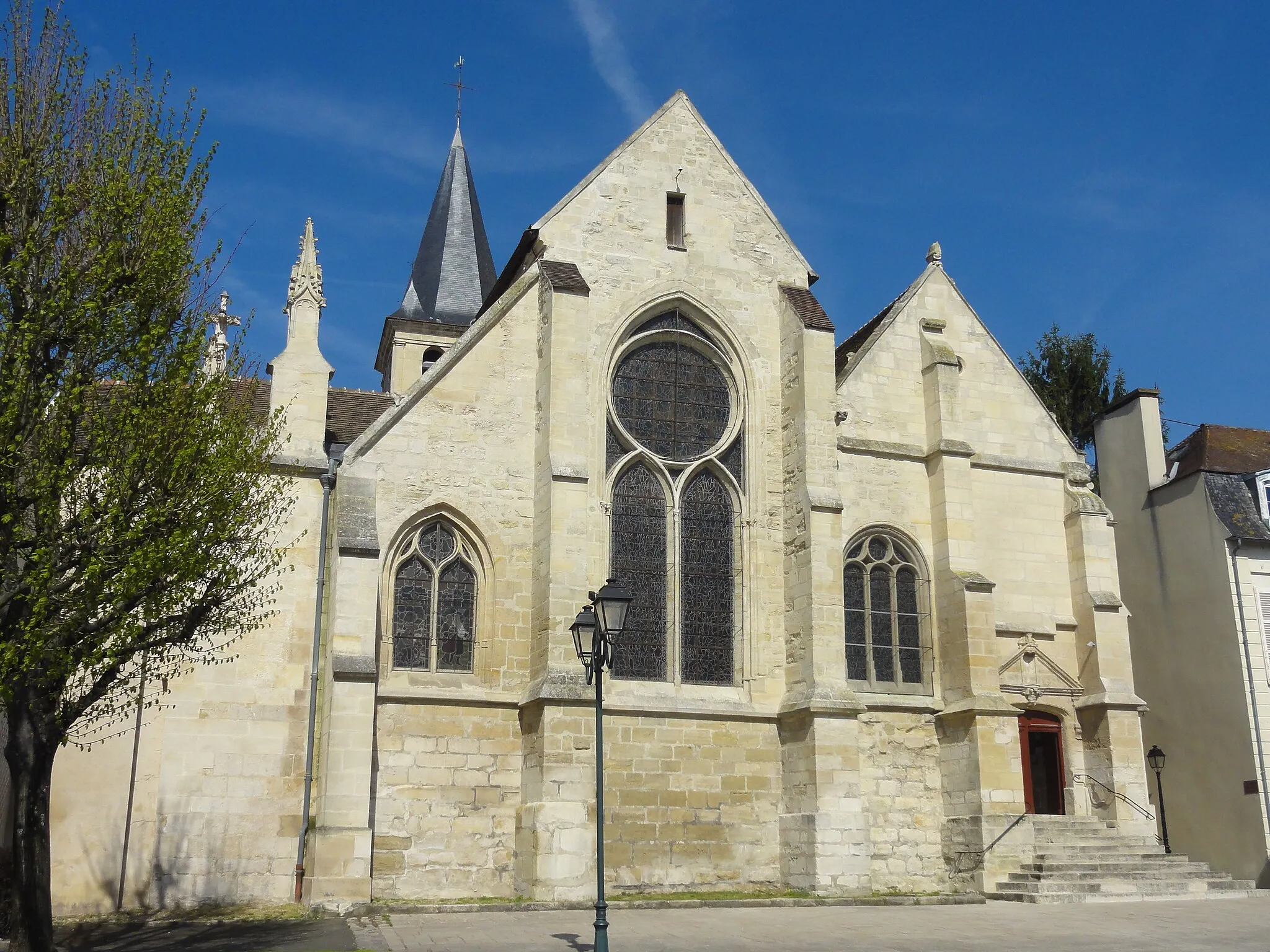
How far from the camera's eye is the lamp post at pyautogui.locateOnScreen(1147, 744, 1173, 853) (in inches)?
843

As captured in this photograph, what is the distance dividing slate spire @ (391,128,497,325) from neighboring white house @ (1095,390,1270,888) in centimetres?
1631

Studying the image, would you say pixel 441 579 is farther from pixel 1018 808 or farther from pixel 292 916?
pixel 1018 808

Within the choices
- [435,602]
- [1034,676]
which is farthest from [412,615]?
[1034,676]

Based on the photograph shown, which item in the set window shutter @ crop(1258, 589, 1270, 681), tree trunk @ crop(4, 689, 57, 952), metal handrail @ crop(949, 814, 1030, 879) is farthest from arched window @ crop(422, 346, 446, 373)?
tree trunk @ crop(4, 689, 57, 952)

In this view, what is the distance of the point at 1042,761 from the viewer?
66.4ft

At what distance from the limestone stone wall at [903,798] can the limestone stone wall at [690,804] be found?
1.46 meters

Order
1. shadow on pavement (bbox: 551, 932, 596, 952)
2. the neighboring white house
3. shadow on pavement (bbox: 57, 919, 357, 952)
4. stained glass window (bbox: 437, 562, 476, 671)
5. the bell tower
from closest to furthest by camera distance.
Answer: shadow on pavement (bbox: 551, 932, 596, 952) < shadow on pavement (bbox: 57, 919, 357, 952) < stained glass window (bbox: 437, 562, 476, 671) < the neighboring white house < the bell tower

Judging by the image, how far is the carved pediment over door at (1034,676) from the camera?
19.9 m

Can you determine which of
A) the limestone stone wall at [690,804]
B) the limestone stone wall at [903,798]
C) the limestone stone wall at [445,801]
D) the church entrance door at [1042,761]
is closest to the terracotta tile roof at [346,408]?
the limestone stone wall at [445,801]

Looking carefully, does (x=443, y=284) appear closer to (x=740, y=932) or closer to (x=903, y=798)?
(x=903, y=798)

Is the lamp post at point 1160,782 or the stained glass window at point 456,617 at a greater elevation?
the stained glass window at point 456,617

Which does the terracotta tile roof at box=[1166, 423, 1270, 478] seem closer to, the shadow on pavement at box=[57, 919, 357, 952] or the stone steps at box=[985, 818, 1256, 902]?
the stone steps at box=[985, 818, 1256, 902]

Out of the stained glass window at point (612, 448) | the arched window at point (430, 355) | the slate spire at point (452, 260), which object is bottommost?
the stained glass window at point (612, 448)

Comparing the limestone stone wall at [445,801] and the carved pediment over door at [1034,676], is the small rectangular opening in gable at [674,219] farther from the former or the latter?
the carved pediment over door at [1034,676]
